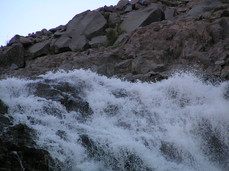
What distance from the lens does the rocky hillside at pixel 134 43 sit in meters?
14.4

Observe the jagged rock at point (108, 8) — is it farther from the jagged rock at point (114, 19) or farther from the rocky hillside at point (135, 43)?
the jagged rock at point (114, 19)

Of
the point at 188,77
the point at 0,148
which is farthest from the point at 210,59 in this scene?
the point at 0,148

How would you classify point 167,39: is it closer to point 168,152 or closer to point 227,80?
point 227,80

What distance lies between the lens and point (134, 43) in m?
16.3

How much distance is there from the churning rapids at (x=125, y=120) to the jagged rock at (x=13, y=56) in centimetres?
564

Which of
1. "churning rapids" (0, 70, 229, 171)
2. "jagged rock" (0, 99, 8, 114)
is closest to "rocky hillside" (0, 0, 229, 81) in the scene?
"churning rapids" (0, 70, 229, 171)

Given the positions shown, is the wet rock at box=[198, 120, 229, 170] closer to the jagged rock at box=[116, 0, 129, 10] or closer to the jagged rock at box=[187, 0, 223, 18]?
the jagged rock at box=[187, 0, 223, 18]

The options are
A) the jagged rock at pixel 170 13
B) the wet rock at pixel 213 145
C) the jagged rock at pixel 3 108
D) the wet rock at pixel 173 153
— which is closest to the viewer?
the jagged rock at pixel 3 108

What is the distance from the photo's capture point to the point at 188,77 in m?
13.1

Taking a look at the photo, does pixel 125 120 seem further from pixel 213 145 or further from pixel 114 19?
pixel 114 19

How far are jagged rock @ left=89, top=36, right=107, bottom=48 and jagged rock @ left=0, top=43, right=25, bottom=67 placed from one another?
10.6ft

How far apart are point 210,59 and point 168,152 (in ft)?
18.5

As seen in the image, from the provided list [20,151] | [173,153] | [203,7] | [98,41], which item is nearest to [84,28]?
[98,41]

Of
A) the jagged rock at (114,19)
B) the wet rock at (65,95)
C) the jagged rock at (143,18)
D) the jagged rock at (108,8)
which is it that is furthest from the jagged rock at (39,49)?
the wet rock at (65,95)
